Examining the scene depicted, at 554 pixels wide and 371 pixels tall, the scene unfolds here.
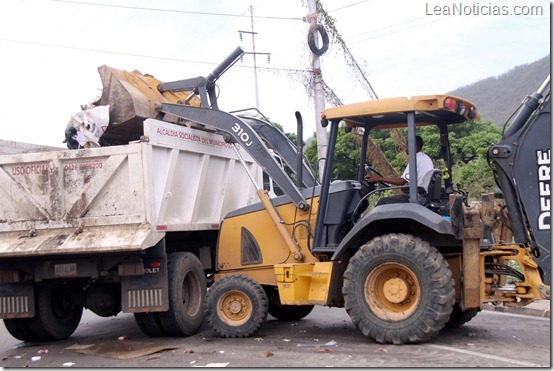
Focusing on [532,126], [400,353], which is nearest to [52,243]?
[400,353]

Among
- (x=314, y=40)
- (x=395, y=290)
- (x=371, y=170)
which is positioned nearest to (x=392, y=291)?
(x=395, y=290)

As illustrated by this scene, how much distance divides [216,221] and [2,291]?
2.95m

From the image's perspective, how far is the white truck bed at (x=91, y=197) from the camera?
7664 mm

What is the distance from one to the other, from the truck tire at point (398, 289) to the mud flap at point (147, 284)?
2202mm

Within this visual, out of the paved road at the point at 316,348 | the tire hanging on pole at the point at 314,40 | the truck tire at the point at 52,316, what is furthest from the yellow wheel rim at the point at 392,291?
the tire hanging on pole at the point at 314,40

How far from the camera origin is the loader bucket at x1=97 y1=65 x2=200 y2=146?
8.66m

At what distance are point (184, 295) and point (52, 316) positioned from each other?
1.69 meters

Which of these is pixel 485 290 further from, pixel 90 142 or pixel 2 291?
pixel 2 291

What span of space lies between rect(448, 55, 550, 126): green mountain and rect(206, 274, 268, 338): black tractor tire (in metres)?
45.5

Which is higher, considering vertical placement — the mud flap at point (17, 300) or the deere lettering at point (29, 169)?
the deere lettering at point (29, 169)

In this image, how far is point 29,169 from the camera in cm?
809

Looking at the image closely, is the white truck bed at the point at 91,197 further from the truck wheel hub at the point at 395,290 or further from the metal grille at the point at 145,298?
the truck wheel hub at the point at 395,290

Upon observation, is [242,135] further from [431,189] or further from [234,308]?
[431,189]

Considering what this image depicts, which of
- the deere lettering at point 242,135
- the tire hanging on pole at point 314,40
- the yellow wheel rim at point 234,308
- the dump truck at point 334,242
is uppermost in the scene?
the tire hanging on pole at point 314,40
